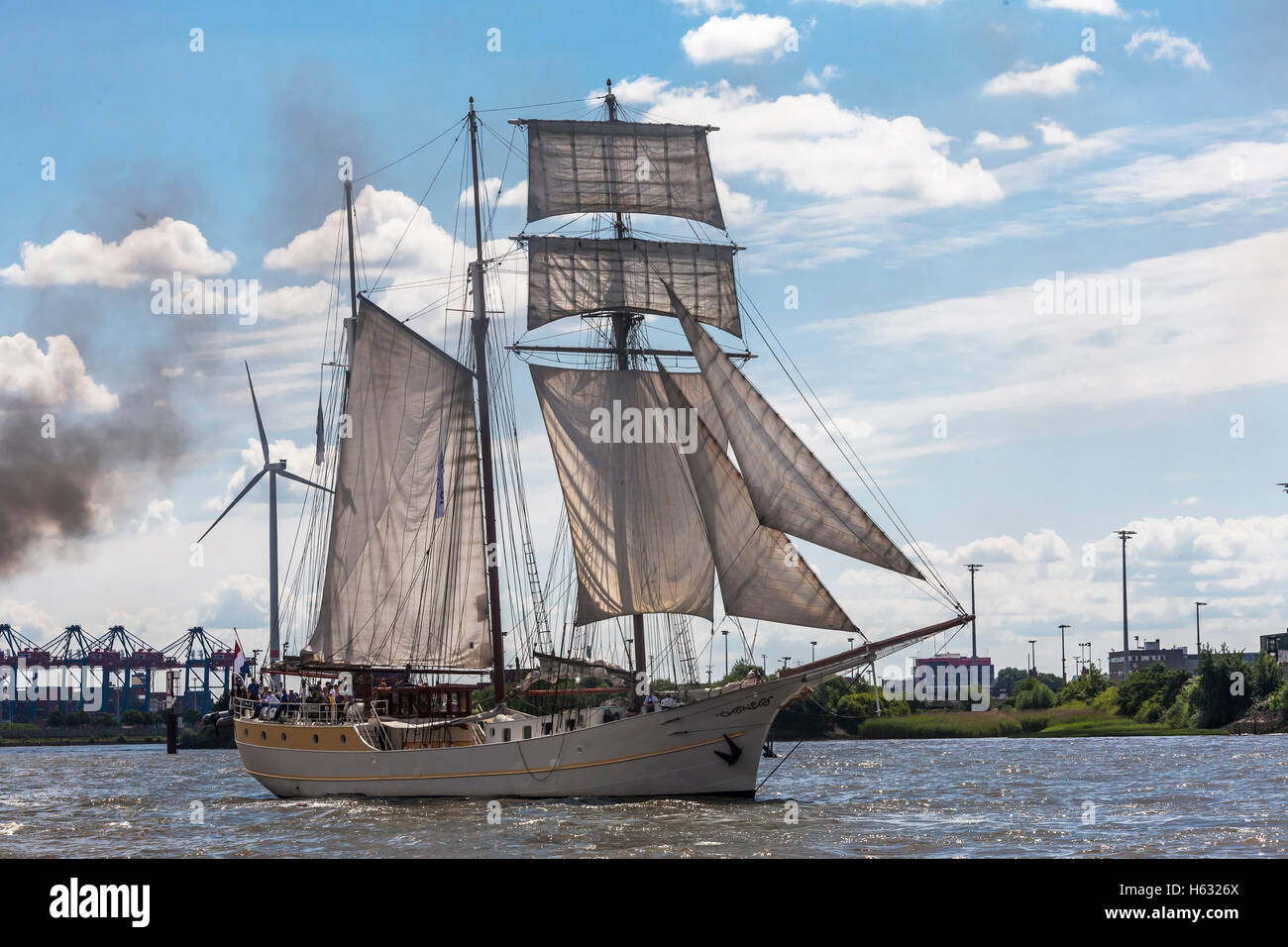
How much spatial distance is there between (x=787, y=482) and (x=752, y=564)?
164 inches

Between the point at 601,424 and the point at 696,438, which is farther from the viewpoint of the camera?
the point at 601,424

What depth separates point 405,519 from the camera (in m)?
61.1

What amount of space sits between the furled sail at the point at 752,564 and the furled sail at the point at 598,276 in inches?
621

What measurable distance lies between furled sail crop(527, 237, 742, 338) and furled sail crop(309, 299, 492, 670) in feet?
22.5

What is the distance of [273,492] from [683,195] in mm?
49568

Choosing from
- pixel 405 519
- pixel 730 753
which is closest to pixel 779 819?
pixel 730 753

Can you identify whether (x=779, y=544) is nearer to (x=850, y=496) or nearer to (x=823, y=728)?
(x=850, y=496)

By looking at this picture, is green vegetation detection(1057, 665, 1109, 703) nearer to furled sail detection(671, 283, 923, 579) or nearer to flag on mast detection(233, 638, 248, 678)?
flag on mast detection(233, 638, 248, 678)

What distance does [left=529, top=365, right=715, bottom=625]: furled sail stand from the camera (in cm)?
5816

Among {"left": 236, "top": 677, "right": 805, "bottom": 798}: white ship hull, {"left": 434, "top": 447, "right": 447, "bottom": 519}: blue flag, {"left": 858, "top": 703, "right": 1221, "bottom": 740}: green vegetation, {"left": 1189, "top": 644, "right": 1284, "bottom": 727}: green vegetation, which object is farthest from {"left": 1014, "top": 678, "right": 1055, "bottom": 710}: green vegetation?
{"left": 236, "top": 677, "right": 805, "bottom": 798}: white ship hull

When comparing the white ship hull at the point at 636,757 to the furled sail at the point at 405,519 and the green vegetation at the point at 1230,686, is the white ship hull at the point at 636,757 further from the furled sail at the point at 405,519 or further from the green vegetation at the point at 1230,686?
the green vegetation at the point at 1230,686
